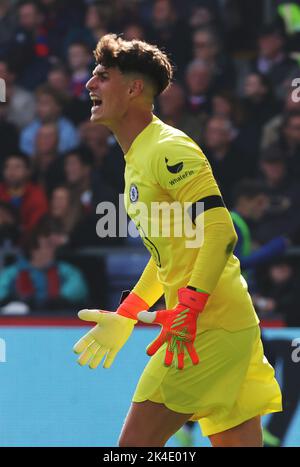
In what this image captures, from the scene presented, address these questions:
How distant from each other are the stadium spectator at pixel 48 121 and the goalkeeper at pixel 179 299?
4.50 metres

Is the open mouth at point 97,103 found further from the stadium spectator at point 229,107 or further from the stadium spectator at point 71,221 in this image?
the stadium spectator at point 229,107

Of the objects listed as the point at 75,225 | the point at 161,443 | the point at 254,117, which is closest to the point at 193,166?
the point at 161,443

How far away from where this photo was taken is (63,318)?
651 cm

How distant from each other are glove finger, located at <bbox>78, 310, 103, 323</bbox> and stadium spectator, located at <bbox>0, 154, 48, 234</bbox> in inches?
149

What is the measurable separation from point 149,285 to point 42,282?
2.96 meters

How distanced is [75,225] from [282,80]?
2.20 metres

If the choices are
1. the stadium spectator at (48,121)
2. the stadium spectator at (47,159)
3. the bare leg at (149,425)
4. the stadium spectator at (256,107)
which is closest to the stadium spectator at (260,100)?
the stadium spectator at (256,107)

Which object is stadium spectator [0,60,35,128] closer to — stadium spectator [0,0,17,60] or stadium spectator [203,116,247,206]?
stadium spectator [0,0,17,60]

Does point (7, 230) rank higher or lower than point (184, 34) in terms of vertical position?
lower

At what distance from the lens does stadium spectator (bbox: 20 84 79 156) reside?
891cm

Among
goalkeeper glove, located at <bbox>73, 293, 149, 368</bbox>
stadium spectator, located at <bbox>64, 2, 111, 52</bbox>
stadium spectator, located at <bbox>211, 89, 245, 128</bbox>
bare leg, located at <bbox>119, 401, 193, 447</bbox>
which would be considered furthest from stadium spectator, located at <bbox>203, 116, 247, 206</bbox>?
Answer: bare leg, located at <bbox>119, 401, 193, 447</bbox>

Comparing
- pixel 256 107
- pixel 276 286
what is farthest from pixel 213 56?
pixel 276 286

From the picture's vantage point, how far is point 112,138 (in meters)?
8.71

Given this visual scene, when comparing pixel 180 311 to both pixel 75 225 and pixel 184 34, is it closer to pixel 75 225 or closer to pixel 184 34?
pixel 75 225
